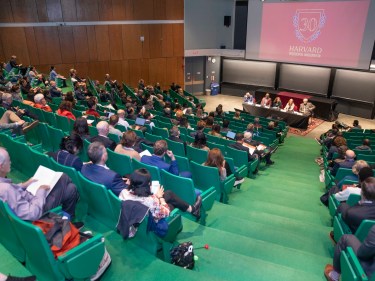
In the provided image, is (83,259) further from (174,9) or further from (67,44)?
(174,9)

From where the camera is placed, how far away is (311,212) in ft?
16.1

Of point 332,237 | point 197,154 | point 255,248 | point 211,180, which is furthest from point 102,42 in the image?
point 332,237

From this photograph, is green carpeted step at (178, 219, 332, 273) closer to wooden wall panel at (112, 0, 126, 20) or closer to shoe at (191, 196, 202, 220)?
shoe at (191, 196, 202, 220)

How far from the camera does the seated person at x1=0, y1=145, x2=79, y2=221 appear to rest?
2.58m

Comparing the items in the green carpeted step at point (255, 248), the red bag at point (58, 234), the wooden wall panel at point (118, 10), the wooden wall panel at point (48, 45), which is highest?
the wooden wall panel at point (118, 10)

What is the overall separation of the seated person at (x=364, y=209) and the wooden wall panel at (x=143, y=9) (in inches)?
558

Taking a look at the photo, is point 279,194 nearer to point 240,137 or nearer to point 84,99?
point 240,137

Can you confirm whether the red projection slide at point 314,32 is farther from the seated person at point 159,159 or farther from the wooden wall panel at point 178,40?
the seated person at point 159,159

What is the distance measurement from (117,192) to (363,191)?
255 centimetres

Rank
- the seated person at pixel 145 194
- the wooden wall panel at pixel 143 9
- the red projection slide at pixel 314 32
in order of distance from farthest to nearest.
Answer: the wooden wall panel at pixel 143 9
the red projection slide at pixel 314 32
the seated person at pixel 145 194

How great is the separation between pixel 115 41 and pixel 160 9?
2.85 meters

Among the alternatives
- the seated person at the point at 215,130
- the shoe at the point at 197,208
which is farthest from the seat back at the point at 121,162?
the seated person at the point at 215,130

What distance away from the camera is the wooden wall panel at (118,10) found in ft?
47.1

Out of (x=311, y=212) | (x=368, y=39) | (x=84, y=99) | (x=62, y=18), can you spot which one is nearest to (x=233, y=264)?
(x=311, y=212)
